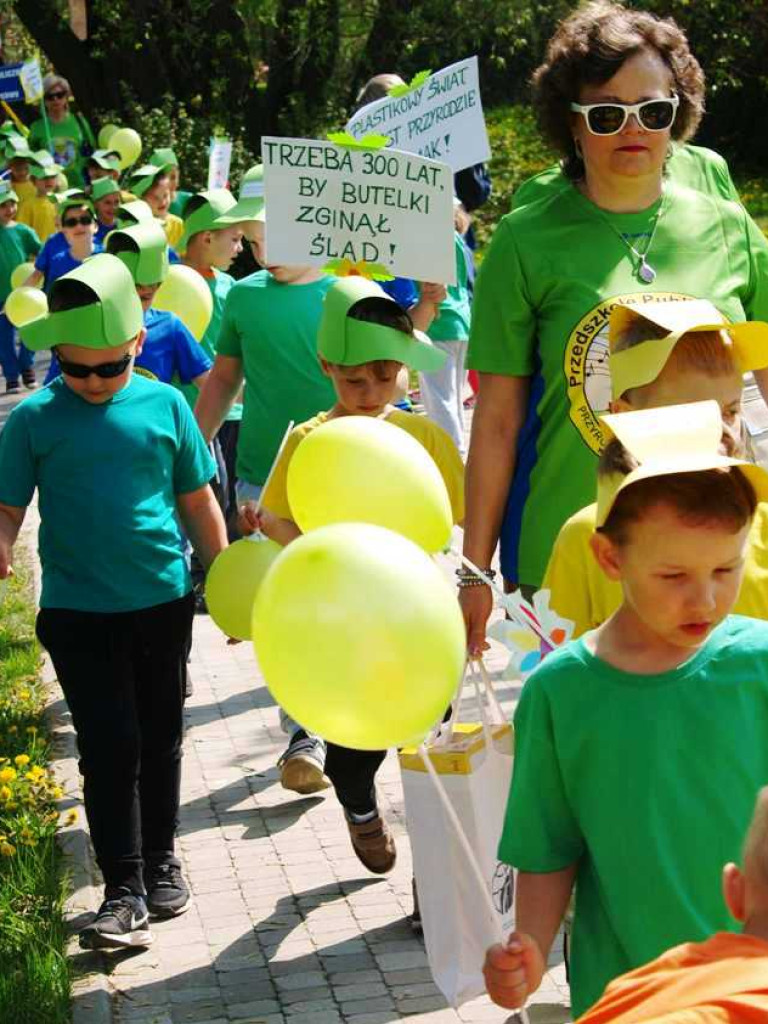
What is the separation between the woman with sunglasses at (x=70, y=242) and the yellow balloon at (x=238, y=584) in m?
7.78

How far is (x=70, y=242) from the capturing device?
13.3 meters

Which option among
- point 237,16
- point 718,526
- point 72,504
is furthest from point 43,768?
point 237,16

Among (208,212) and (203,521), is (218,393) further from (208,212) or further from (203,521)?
(208,212)

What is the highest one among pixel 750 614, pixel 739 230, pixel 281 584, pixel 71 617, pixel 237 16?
pixel 237 16

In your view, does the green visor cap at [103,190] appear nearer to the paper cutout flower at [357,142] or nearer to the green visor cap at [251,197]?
the green visor cap at [251,197]

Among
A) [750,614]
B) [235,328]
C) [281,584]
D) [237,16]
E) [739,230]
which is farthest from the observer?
[237,16]

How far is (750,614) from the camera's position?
11.9 feet

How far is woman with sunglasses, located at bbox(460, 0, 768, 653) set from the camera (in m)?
4.44

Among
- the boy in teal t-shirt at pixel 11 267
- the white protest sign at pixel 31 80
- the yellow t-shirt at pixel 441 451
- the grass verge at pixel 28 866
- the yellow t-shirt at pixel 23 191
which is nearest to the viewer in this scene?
the grass verge at pixel 28 866

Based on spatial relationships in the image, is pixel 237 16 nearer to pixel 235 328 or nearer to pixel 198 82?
pixel 198 82

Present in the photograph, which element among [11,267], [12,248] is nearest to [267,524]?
[11,267]

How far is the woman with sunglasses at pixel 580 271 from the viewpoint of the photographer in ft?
14.6

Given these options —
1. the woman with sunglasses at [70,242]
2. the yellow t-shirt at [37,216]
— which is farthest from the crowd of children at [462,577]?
the yellow t-shirt at [37,216]

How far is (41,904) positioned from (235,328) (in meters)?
2.66
